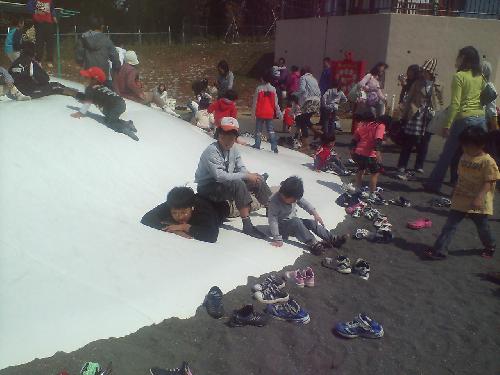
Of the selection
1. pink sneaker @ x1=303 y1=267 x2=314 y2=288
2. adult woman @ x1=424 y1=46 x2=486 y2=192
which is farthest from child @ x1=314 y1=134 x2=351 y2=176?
pink sneaker @ x1=303 y1=267 x2=314 y2=288

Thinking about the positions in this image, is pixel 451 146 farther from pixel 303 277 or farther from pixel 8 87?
pixel 8 87

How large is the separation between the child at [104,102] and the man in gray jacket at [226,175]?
1943mm

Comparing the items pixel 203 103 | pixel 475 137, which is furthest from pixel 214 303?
pixel 203 103

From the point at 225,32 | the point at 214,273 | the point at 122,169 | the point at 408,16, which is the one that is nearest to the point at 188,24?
the point at 225,32

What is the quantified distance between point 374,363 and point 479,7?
48.7 feet

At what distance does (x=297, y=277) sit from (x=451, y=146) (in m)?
3.89

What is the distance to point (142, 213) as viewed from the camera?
521 centimetres

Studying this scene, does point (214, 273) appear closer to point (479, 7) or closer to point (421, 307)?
point (421, 307)

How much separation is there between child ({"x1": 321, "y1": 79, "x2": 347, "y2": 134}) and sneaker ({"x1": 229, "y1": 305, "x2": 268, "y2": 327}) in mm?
8138

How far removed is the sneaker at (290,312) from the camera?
362cm

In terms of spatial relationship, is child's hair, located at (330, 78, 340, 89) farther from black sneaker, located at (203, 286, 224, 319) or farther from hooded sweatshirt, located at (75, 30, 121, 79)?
black sneaker, located at (203, 286, 224, 319)

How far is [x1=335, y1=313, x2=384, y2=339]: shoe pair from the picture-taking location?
136 inches

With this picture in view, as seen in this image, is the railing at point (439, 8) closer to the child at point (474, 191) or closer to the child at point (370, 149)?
the child at point (370, 149)

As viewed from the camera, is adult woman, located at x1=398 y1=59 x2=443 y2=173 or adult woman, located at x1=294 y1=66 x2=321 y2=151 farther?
adult woman, located at x1=294 y1=66 x2=321 y2=151
